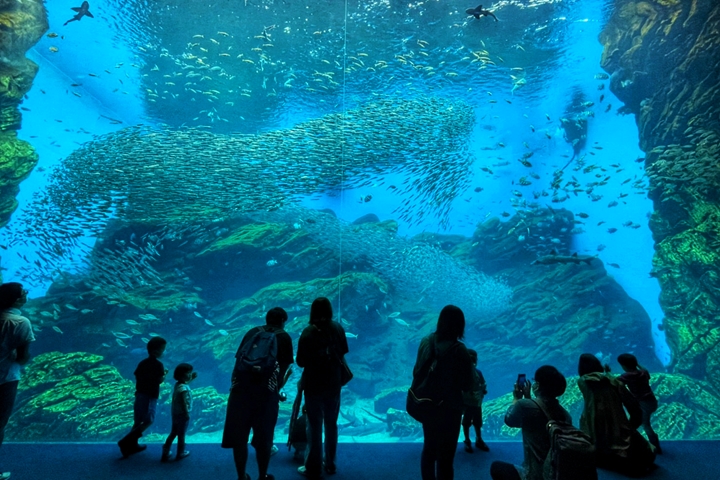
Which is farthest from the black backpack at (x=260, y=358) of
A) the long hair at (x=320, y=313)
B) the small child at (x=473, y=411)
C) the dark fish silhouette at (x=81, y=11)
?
the dark fish silhouette at (x=81, y=11)

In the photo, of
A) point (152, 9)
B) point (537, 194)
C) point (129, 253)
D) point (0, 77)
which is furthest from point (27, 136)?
point (537, 194)

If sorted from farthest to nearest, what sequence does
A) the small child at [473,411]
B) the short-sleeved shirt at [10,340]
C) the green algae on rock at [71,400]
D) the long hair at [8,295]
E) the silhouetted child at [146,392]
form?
the green algae on rock at [71,400], the small child at [473,411], the silhouetted child at [146,392], the long hair at [8,295], the short-sleeved shirt at [10,340]

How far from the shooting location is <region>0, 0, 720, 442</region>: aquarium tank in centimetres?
1064

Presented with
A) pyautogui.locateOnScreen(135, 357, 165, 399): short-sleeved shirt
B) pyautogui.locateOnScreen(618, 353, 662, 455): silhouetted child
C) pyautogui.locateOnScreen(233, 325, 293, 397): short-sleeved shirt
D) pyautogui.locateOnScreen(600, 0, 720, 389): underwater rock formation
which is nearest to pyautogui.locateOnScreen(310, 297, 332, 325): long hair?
pyautogui.locateOnScreen(233, 325, 293, 397): short-sleeved shirt

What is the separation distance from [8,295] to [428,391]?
11.9 ft

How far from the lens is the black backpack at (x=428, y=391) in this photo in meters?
2.55

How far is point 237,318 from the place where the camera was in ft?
43.4

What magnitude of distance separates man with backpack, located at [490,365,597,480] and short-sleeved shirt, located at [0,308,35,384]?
3800 millimetres

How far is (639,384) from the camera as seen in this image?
3844 millimetres

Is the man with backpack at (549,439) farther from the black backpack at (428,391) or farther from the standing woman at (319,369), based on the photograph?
the standing woman at (319,369)

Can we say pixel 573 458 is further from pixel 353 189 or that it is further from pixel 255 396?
pixel 353 189

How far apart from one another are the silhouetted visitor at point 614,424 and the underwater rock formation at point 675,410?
754cm

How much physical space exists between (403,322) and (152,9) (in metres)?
12.9

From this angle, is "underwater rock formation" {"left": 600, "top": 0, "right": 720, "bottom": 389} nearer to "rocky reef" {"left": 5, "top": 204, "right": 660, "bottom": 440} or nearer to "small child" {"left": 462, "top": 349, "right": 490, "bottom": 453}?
"rocky reef" {"left": 5, "top": 204, "right": 660, "bottom": 440}
